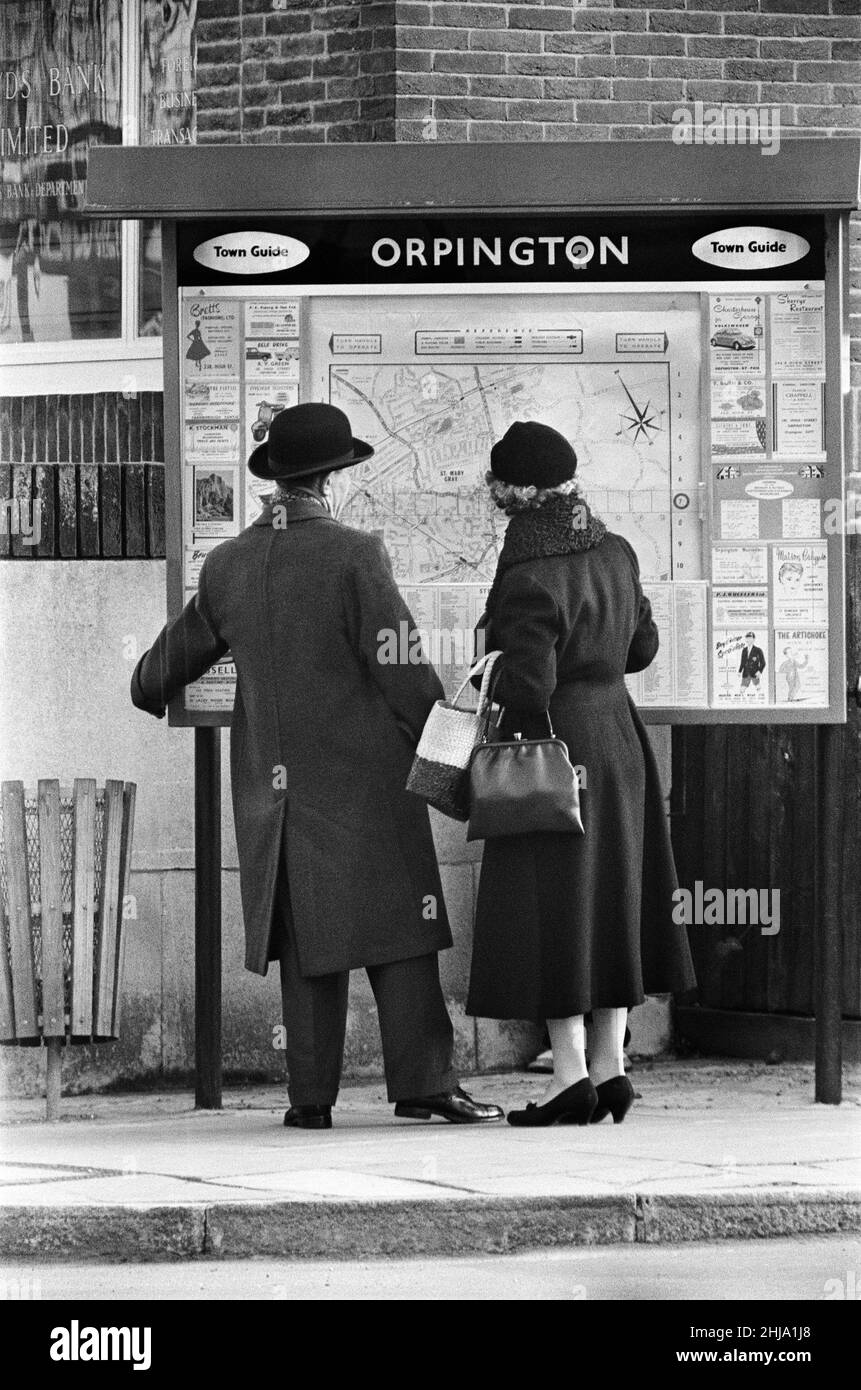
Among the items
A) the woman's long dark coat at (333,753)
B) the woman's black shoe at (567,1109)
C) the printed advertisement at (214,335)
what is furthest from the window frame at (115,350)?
the woman's black shoe at (567,1109)

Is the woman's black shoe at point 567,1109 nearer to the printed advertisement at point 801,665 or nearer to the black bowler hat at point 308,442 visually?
the printed advertisement at point 801,665

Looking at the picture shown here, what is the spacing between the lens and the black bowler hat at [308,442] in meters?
6.48

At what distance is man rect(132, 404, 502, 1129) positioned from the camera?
20.9ft

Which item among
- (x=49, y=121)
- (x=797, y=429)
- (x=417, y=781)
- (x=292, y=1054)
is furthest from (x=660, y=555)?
(x=49, y=121)

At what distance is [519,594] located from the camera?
6281 millimetres

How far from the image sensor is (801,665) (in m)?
6.84

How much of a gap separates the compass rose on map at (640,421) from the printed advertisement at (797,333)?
1.28 ft

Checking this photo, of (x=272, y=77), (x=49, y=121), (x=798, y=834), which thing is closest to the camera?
(x=798, y=834)

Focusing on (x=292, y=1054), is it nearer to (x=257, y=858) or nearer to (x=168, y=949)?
(x=257, y=858)

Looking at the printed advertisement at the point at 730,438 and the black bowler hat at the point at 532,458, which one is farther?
the printed advertisement at the point at 730,438

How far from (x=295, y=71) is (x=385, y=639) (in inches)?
128

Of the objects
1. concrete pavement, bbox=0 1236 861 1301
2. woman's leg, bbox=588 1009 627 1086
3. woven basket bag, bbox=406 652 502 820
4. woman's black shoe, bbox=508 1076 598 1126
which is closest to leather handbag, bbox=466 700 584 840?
woven basket bag, bbox=406 652 502 820
